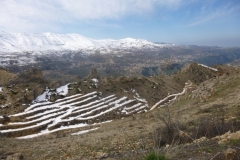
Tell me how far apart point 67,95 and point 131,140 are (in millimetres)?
34404

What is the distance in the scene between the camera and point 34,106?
39688mm

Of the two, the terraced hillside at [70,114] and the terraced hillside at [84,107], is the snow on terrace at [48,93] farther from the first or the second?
the terraced hillside at [70,114]

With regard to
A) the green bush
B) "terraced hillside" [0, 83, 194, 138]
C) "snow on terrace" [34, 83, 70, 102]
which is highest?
the green bush

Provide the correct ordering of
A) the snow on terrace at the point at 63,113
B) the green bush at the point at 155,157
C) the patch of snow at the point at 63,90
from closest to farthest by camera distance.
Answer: the green bush at the point at 155,157 < the snow on terrace at the point at 63,113 < the patch of snow at the point at 63,90

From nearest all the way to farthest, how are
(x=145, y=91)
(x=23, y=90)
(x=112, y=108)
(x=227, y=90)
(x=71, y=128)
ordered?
(x=227, y=90) < (x=71, y=128) < (x=23, y=90) < (x=112, y=108) < (x=145, y=91)

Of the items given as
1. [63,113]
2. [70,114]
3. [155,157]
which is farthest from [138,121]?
[63,113]

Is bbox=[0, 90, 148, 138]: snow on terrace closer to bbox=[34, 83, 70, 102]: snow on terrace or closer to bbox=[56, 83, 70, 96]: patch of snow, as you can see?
bbox=[34, 83, 70, 102]: snow on terrace

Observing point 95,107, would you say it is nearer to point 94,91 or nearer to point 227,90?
point 94,91

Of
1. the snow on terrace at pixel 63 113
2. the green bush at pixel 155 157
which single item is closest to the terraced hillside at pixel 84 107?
the snow on terrace at pixel 63 113

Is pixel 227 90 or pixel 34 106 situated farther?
pixel 34 106

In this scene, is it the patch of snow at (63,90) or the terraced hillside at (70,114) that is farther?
the patch of snow at (63,90)

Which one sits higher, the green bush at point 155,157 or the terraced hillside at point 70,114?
the green bush at point 155,157

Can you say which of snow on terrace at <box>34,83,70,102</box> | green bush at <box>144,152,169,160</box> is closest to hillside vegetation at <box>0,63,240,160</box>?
green bush at <box>144,152,169,160</box>

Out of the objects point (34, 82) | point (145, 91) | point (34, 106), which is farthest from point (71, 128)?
point (145, 91)
